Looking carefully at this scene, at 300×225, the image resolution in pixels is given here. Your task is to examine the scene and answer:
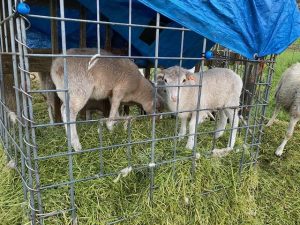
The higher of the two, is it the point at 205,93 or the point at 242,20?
the point at 242,20

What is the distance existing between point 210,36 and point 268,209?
2.47 meters

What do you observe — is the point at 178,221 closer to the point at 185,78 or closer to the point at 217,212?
the point at 217,212

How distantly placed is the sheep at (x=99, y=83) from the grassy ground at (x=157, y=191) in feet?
1.59

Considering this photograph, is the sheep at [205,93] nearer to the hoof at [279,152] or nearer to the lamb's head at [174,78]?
the lamb's head at [174,78]

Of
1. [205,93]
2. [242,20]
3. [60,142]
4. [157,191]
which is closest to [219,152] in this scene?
[205,93]

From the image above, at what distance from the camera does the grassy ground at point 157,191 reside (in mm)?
2822

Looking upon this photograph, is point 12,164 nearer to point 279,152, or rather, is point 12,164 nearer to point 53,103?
point 53,103

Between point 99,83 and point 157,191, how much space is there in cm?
173

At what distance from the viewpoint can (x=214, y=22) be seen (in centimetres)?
275

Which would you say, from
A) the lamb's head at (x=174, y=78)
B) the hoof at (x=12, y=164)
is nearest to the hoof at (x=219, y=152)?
the lamb's head at (x=174, y=78)

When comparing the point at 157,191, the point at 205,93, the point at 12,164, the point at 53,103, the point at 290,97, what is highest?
the point at 205,93

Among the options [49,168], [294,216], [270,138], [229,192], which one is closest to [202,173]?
[229,192]

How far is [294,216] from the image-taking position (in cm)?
370

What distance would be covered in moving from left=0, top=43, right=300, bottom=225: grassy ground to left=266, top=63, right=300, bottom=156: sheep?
1022 mm
